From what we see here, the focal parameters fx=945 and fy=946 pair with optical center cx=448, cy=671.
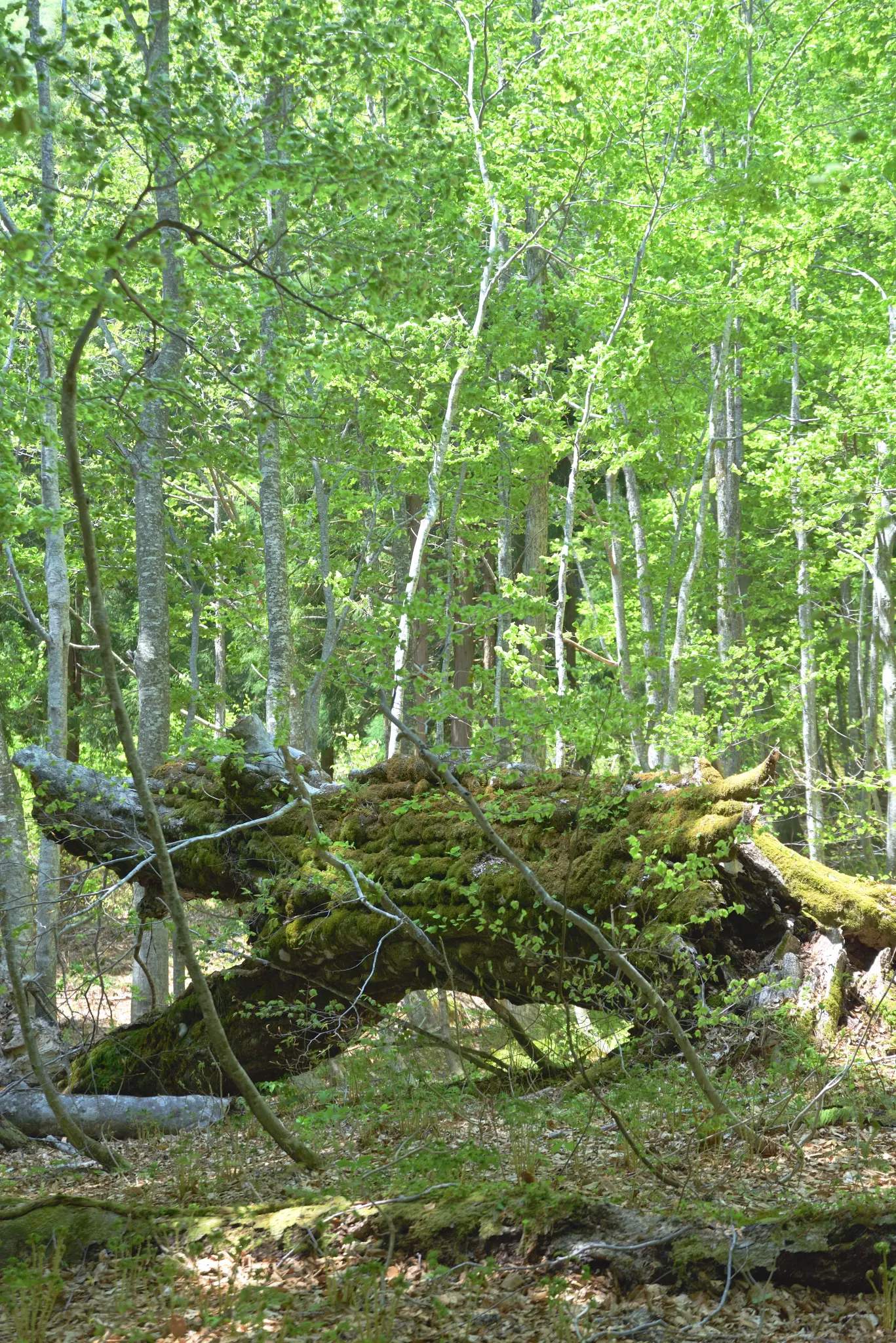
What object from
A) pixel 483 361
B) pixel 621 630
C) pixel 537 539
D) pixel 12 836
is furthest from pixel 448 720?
pixel 12 836

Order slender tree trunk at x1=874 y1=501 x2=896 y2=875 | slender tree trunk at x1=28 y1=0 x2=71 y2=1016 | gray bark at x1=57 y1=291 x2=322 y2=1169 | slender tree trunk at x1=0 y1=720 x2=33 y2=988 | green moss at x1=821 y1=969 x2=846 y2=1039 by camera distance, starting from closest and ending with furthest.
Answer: gray bark at x1=57 y1=291 x2=322 y2=1169
green moss at x1=821 y1=969 x2=846 y2=1039
slender tree trunk at x1=0 y1=720 x2=33 y2=988
slender tree trunk at x1=28 y1=0 x2=71 y2=1016
slender tree trunk at x1=874 y1=501 x2=896 y2=875

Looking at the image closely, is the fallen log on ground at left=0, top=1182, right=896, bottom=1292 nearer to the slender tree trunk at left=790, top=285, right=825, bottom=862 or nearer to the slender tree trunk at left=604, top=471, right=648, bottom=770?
the slender tree trunk at left=604, top=471, right=648, bottom=770

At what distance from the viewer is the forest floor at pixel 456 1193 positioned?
302 cm

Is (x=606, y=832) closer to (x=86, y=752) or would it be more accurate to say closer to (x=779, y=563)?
(x=779, y=563)

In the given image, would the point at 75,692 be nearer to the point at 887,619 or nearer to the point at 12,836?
the point at 12,836

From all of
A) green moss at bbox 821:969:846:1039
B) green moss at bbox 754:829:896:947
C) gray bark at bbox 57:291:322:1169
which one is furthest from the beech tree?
gray bark at bbox 57:291:322:1169

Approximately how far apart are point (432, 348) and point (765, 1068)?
8460 millimetres

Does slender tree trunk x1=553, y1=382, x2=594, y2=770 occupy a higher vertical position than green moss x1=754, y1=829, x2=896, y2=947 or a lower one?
higher

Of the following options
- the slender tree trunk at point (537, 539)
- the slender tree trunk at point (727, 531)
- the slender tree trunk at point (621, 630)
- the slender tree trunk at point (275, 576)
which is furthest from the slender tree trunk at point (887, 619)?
the slender tree trunk at point (275, 576)

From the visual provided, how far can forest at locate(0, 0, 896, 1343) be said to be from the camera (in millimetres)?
3652

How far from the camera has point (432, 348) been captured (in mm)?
11047

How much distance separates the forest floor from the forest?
1.1 inches

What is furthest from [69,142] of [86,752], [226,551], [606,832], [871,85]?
[86,752]

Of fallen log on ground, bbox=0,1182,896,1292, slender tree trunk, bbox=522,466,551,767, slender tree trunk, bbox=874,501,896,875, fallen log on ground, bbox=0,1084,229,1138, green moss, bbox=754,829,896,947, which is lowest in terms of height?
fallen log on ground, bbox=0,1084,229,1138
